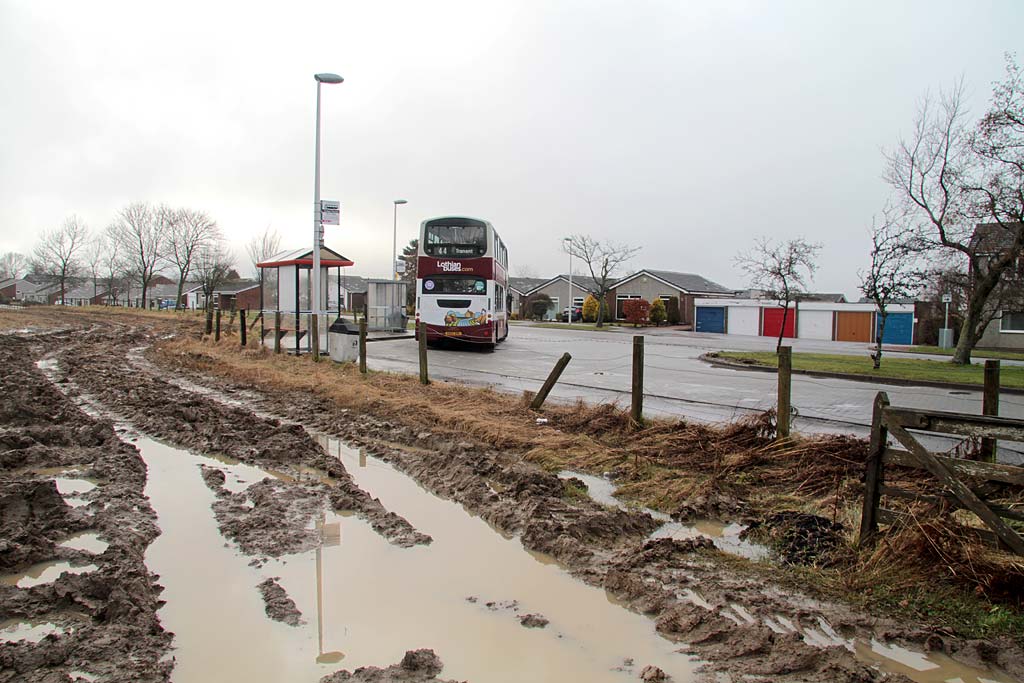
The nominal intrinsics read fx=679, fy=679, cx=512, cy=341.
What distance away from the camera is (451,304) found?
22.6 metres

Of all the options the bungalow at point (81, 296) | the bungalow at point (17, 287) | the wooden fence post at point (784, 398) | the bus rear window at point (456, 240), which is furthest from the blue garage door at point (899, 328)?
the bungalow at point (17, 287)

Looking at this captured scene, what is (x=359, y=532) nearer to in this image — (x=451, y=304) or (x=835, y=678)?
(x=835, y=678)

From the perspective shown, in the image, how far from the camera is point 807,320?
2148 inches

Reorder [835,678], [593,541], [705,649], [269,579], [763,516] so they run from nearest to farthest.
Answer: [835,678] → [705,649] → [269,579] → [593,541] → [763,516]

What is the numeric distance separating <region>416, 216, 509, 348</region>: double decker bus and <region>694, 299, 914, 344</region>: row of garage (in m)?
32.1

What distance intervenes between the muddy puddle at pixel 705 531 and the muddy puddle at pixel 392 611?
48.2 inches

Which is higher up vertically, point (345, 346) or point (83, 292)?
point (83, 292)

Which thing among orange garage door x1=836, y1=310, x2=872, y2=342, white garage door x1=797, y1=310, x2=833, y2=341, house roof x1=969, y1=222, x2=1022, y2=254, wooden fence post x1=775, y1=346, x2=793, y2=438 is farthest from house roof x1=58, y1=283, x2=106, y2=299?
wooden fence post x1=775, y1=346, x2=793, y2=438

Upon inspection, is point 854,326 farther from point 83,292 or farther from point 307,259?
point 83,292

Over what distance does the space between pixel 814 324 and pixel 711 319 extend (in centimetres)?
848

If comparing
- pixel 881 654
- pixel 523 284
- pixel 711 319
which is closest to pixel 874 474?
pixel 881 654

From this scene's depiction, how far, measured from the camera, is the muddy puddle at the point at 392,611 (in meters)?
3.56

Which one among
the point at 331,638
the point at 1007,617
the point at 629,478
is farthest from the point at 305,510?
the point at 1007,617

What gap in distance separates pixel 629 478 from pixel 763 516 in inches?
59.6
